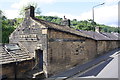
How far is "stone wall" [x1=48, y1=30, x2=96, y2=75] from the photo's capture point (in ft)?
38.8

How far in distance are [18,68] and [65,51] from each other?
16.6 feet

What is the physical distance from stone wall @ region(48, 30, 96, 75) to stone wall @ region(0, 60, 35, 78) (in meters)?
1.90

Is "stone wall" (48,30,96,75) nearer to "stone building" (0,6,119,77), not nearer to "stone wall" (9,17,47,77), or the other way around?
"stone building" (0,6,119,77)

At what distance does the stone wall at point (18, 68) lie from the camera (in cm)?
959

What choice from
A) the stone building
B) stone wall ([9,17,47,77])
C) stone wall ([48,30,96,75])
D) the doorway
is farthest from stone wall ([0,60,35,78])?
stone wall ([48,30,96,75])

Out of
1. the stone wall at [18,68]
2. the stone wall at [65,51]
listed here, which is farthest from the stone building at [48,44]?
the stone wall at [18,68]

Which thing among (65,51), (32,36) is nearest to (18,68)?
(32,36)

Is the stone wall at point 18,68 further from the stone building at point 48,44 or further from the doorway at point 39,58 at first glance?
the doorway at point 39,58

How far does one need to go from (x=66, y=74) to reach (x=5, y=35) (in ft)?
54.2

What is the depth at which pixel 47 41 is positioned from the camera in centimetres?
1148

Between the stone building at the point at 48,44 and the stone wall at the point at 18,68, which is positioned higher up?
the stone building at the point at 48,44

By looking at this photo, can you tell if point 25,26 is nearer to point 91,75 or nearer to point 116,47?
point 91,75

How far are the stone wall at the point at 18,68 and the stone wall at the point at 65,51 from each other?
1.90 m

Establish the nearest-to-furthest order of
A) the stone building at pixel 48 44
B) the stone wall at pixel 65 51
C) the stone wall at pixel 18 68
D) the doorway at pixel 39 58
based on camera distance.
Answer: the stone wall at pixel 18 68 < the stone building at pixel 48 44 < the stone wall at pixel 65 51 < the doorway at pixel 39 58
